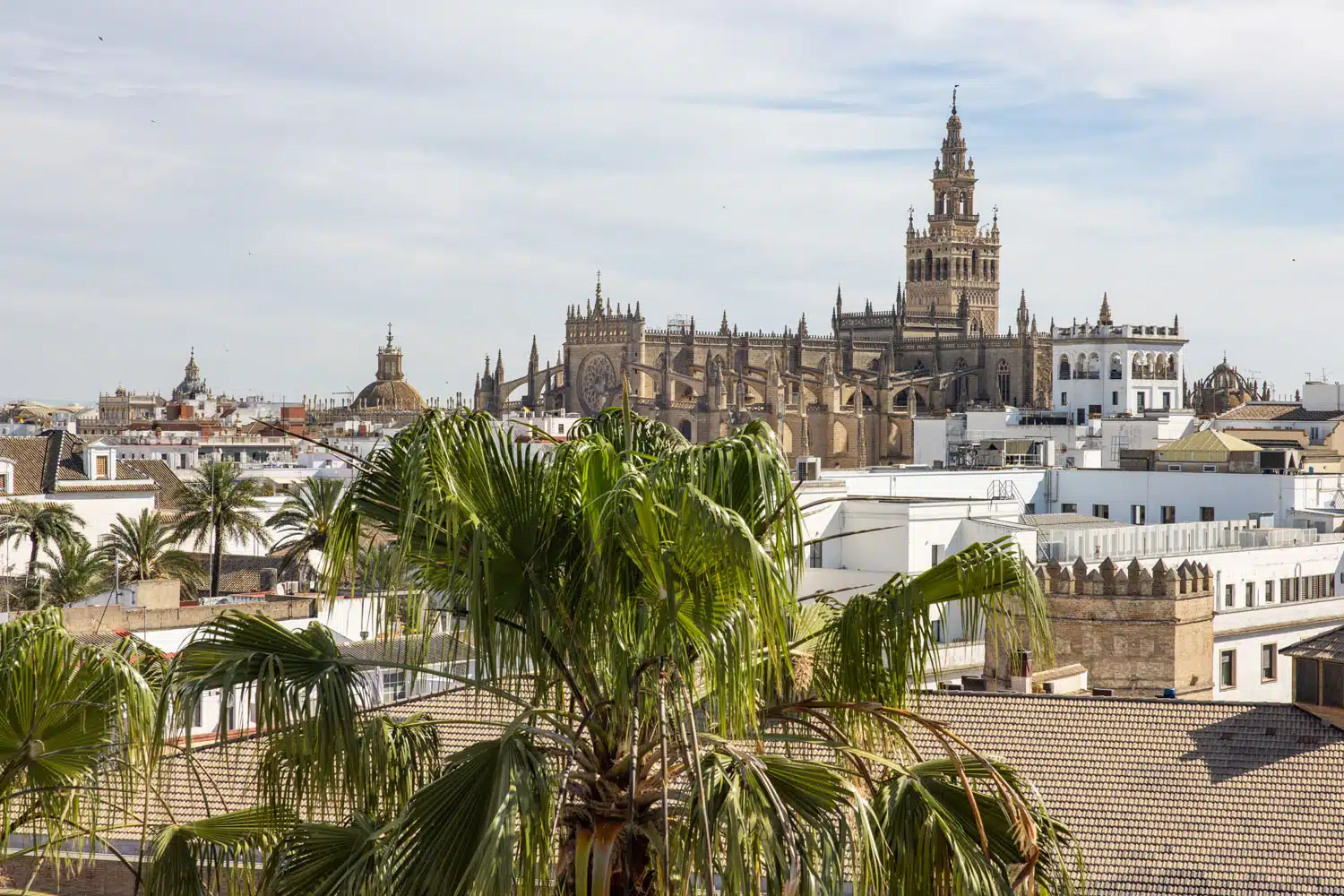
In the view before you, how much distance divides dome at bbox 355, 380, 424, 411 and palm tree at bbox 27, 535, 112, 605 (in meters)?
73.5

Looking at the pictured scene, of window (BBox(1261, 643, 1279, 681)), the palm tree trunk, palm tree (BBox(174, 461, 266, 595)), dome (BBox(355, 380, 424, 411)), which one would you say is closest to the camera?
window (BBox(1261, 643, 1279, 681))

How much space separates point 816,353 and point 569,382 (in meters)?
14.3

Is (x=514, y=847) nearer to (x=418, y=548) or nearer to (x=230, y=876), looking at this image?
(x=418, y=548)

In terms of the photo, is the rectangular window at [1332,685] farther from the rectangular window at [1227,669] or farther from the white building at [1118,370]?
the white building at [1118,370]

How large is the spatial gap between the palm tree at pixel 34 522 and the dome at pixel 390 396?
68811 millimetres

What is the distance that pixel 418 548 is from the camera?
7.67m

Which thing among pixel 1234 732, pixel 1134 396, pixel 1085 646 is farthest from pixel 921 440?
pixel 1234 732

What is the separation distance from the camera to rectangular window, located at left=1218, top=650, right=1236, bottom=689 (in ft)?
96.2

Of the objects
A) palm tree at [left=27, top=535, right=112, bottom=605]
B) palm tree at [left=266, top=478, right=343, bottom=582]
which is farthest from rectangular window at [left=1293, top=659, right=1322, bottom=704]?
palm tree at [left=266, top=478, right=343, bottom=582]

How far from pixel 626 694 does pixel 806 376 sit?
88359 millimetres

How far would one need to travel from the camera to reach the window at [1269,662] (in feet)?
100

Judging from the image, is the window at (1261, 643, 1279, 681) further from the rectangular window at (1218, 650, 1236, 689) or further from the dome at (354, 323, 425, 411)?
the dome at (354, 323, 425, 411)

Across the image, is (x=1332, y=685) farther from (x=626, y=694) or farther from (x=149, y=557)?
(x=149, y=557)

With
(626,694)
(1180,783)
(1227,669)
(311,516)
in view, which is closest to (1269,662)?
(1227,669)
